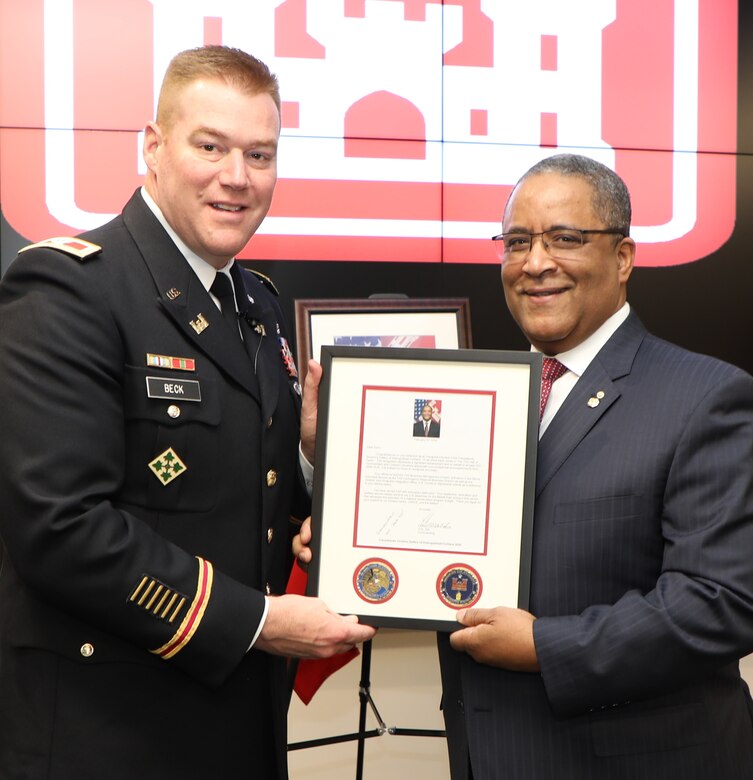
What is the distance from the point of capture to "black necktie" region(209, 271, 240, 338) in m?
1.91

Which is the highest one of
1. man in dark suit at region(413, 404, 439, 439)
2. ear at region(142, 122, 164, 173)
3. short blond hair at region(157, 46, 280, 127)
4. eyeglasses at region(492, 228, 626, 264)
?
short blond hair at region(157, 46, 280, 127)

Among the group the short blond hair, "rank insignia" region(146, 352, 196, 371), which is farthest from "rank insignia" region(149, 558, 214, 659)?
the short blond hair

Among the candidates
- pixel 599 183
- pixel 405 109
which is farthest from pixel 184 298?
pixel 405 109

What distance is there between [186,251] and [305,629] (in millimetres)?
799

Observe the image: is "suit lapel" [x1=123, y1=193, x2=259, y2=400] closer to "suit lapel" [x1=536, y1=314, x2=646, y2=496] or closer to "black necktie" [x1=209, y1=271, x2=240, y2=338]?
"black necktie" [x1=209, y1=271, x2=240, y2=338]

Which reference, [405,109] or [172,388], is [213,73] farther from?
[405,109]

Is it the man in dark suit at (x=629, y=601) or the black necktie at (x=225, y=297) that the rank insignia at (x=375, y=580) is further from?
the black necktie at (x=225, y=297)

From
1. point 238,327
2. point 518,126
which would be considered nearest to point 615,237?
point 238,327

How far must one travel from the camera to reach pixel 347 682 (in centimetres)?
380

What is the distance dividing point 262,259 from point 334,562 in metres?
1.91

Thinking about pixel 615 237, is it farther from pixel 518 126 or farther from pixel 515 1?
pixel 515 1

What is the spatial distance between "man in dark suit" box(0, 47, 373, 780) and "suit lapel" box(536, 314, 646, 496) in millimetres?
502

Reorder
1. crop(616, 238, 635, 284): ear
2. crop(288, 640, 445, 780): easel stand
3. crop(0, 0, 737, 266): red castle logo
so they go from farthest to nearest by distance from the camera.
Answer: crop(0, 0, 737, 266): red castle logo
crop(288, 640, 445, 780): easel stand
crop(616, 238, 635, 284): ear

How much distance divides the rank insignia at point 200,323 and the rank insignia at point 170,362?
0.22 feet
